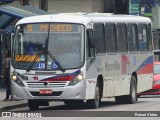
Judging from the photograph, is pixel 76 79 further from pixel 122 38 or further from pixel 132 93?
pixel 132 93

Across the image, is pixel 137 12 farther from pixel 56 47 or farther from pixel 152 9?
pixel 56 47

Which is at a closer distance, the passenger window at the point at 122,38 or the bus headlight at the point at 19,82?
the bus headlight at the point at 19,82

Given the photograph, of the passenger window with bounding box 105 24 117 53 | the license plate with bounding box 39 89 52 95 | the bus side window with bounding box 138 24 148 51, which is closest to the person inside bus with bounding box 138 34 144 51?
the bus side window with bounding box 138 24 148 51

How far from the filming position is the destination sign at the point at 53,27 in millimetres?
24000

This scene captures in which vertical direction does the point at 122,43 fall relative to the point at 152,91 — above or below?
above

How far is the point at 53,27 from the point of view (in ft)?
79.2

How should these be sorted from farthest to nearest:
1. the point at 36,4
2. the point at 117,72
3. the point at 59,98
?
1. the point at 36,4
2. the point at 117,72
3. the point at 59,98

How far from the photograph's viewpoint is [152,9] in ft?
183

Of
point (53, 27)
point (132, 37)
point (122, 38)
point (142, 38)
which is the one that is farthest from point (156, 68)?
point (53, 27)

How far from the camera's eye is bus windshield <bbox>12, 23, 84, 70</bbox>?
77.5ft

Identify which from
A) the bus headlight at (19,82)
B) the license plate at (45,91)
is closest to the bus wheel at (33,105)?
the bus headlight at (19,82)

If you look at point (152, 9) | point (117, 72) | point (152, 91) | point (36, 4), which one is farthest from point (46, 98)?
point (152, 9)

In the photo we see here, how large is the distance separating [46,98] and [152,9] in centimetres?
3313

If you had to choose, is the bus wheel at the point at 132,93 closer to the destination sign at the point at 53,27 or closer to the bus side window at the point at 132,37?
the bus side window at the point at 132,37
